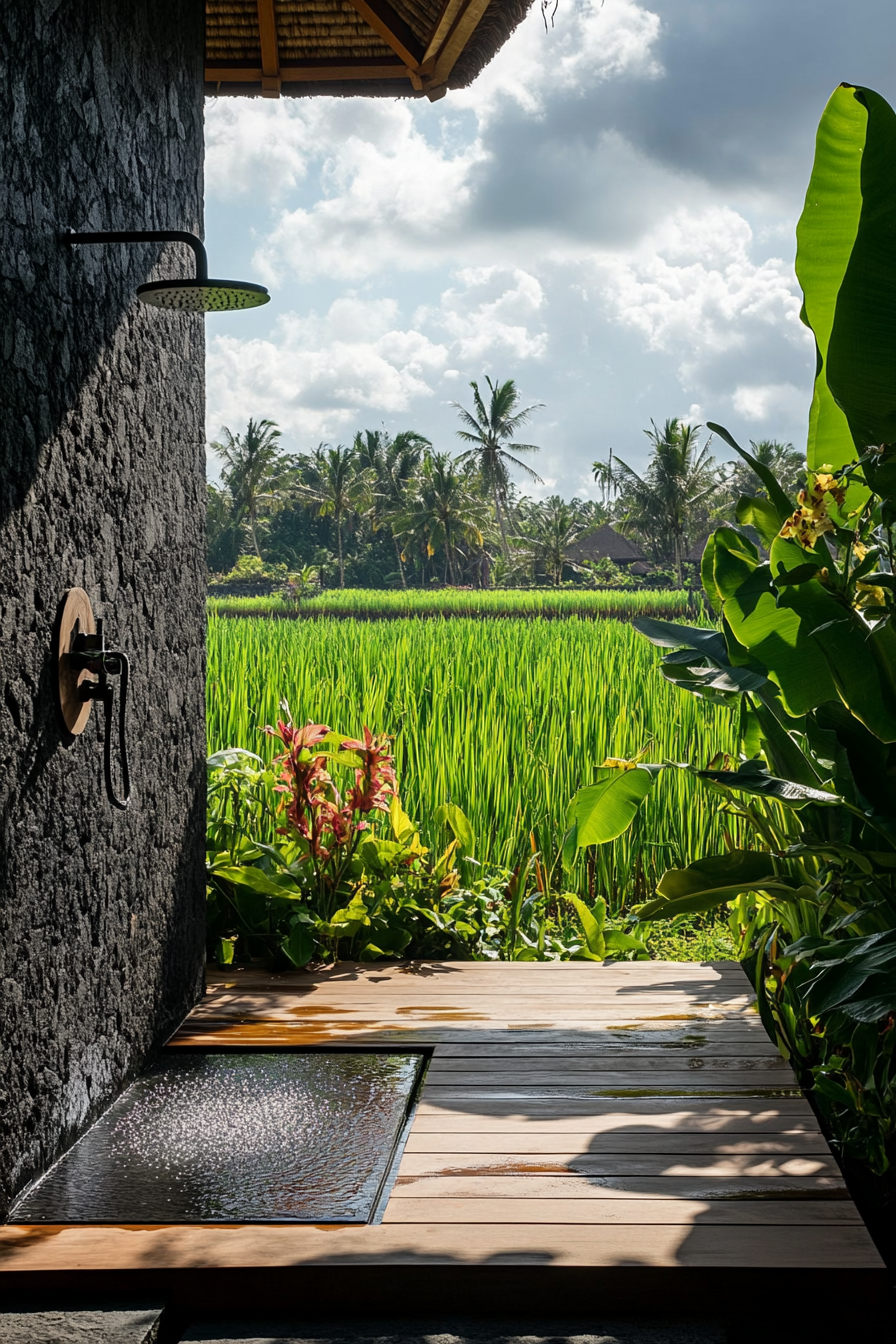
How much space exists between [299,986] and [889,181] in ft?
6.97

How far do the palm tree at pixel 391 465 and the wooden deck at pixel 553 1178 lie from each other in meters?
43.5

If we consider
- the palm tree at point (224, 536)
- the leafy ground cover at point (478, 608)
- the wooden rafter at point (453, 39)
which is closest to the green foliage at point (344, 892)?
the wooden rafter at point (453, 39)

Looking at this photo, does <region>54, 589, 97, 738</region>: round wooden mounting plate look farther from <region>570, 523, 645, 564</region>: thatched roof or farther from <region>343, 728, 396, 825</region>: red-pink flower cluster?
<region>570, 523, 645, 564</region>: thatched roof

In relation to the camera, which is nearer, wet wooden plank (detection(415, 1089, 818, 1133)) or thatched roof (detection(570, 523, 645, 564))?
wet wooden plank (detection(415, 1089, 818, 1133))

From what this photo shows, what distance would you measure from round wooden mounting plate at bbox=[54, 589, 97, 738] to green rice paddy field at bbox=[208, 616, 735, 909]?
6.27 feet

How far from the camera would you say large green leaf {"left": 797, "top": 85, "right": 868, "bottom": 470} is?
2.11m

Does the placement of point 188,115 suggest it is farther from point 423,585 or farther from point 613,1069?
point 423,585

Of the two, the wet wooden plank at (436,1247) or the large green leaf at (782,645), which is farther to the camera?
the large green leaf at (782,645)

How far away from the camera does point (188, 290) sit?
190 centimetres

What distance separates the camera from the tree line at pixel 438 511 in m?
36.7

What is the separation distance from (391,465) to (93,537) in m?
45.5

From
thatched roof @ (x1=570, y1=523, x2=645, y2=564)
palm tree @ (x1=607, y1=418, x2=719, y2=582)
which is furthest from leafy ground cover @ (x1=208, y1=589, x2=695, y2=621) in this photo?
thatched roof @ (x1=570, y1=523, x2=645, y2=564)

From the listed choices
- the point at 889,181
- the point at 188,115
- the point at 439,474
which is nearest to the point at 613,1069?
the point at 889,181

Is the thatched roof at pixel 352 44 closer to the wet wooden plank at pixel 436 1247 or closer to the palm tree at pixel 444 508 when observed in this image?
the wet wooden plank at pixel 436 1247
